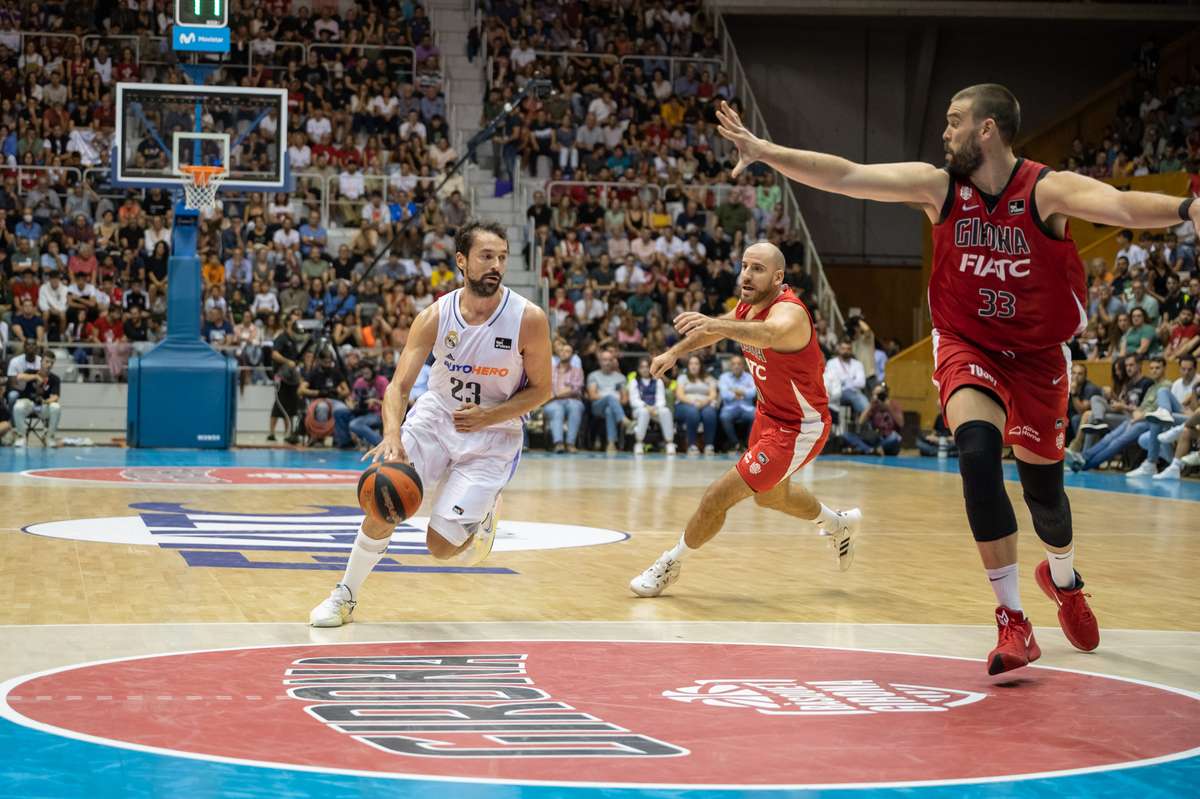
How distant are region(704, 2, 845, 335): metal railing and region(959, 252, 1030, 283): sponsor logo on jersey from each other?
17.6 metres

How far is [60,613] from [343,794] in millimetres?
3052

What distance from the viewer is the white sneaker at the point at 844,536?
785 centimetres

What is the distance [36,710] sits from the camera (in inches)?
166

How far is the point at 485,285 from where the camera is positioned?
623cm

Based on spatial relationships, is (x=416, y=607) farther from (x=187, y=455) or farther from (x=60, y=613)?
(x=187, y=455)

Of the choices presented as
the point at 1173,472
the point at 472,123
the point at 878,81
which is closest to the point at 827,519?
the point at 1173,472

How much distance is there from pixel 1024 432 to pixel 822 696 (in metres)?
1.43

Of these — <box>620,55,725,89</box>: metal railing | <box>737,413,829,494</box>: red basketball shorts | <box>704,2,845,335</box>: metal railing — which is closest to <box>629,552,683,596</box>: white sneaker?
<box>737,413,829,494</box>: red basketball shorts

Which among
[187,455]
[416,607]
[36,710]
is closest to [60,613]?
[416,607]

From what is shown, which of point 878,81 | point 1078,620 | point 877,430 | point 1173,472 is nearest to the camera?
point 1078,620

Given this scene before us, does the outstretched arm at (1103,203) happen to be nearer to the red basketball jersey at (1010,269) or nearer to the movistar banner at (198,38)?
the red basketball jersey at (1010,269)

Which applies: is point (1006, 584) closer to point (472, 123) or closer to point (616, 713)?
point (616, 713)

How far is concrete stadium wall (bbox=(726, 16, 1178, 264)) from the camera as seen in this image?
30.4 meters

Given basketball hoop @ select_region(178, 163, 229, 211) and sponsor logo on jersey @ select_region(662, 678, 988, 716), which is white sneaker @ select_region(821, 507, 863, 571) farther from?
basketball hoop @ select_region(178, 163, 229, 211)
